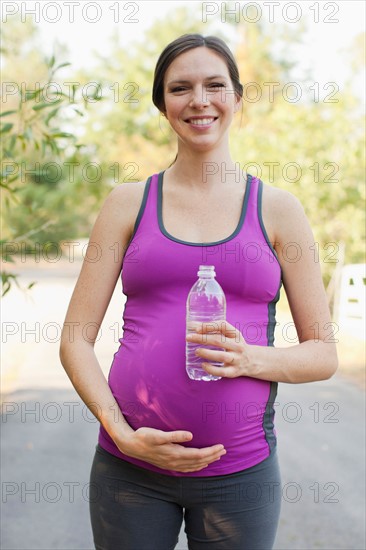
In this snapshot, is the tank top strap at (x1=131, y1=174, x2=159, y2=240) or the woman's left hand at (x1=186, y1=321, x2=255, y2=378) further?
the tank top strap at (x1=131, y1=174, x2=159, y2=240)

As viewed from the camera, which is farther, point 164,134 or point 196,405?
point 164,134

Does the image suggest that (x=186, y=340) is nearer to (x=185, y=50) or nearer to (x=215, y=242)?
(x=215, y=242)

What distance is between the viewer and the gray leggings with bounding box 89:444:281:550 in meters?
2.10

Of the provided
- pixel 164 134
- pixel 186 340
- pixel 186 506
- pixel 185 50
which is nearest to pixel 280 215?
pixel 186 340

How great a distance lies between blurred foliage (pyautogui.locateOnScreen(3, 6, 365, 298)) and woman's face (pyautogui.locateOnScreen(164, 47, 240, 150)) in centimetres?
74

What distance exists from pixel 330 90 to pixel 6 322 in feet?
24.4

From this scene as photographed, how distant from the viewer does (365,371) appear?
9.68m

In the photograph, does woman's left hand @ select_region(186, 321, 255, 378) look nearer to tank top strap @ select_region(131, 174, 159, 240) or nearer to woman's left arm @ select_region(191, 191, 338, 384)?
woman's left arm @ select_region(191, 191, 338, 384)

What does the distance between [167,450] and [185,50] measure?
1.12 m

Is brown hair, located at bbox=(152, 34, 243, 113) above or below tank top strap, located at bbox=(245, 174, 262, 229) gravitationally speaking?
above

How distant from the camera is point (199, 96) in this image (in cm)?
218

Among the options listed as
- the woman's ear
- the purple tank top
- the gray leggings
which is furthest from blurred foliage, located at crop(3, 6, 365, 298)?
the gray leggings

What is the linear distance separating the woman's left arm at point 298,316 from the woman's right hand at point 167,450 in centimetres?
22

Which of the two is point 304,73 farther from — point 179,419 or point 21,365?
point 179,419
